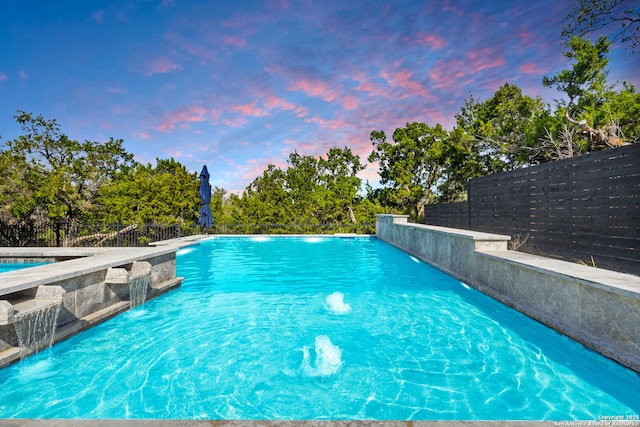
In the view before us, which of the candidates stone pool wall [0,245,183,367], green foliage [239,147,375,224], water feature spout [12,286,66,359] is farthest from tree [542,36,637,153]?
water feature spout [12,286,66,359]

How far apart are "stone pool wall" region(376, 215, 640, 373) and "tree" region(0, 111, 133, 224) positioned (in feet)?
62.3

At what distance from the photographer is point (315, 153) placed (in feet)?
96.6

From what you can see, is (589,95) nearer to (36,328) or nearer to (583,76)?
(583,76)

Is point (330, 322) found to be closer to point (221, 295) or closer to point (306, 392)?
point (306, 392)

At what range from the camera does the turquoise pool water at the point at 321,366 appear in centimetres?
314

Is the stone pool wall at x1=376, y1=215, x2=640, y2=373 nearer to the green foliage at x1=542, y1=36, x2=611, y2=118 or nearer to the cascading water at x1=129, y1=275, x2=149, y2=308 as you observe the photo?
the cascading water at x1=129, y1=275, x2=149, y2=308

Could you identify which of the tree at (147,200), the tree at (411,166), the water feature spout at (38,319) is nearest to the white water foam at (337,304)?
the water feature spout at (38,319)

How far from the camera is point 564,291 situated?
467 centimetres

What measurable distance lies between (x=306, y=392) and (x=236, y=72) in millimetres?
16552

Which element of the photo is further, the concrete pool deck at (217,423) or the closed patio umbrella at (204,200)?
the closed patio umbrella at (204,200)

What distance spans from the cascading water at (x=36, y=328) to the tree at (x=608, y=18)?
712 inches

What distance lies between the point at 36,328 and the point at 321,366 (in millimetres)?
3979

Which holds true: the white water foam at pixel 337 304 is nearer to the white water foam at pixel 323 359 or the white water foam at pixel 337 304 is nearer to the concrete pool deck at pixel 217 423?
the white water foam at pixel 323 359

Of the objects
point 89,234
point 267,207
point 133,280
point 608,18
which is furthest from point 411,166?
point 89,234
